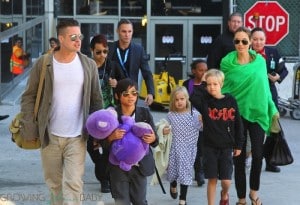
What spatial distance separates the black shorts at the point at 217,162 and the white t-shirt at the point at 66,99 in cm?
143

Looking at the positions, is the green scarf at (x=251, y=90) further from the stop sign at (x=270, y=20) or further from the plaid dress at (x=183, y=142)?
the stop sign at (x=270, y=20)

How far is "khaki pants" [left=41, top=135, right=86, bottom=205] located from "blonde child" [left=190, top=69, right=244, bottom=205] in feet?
4.33

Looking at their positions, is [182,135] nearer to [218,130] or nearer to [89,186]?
[218,130]

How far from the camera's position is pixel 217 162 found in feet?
21.1

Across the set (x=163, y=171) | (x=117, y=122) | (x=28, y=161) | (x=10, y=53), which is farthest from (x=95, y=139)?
(x=10, y=53)

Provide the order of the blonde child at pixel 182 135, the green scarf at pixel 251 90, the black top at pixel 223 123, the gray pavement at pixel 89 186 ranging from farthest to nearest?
the gray pavement at pixel 89 186 → the blonde child at pixel 182 135 → the green scarf at pixel 251 90 → the black top at pixel 223 123

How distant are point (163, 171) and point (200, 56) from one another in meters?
13.0

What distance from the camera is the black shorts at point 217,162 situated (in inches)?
252

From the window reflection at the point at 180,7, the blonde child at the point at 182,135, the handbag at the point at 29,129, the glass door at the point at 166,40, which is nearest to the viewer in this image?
the handbag at the point at 29,129

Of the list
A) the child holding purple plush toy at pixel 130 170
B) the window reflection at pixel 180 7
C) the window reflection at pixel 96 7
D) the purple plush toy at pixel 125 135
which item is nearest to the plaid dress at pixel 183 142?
the child holding purple plush toy at pixel 130 170

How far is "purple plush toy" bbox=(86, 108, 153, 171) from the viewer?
5383mm

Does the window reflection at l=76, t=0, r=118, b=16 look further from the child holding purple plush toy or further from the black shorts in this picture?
the child holding purple plush toy

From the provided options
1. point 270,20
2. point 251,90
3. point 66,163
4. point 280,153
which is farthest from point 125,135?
point 270,20

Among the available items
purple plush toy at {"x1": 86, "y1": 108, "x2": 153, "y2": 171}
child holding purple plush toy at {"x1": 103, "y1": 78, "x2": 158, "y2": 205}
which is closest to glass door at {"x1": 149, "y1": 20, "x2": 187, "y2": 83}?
child holding purple plush toy at {"x1": 103, "y1": 78, "x2": 158, "y2": 205}
